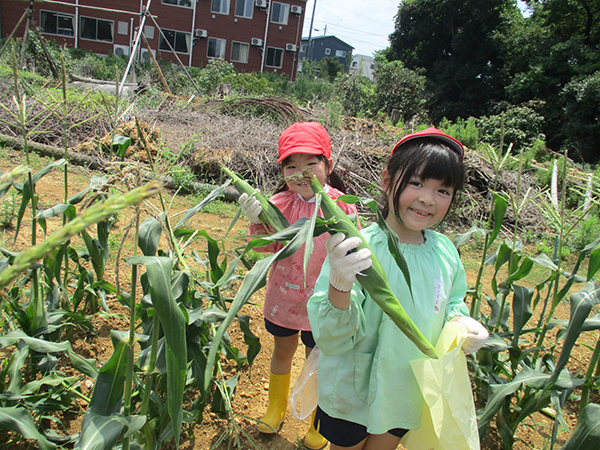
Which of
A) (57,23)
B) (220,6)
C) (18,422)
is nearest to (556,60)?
(220,6)

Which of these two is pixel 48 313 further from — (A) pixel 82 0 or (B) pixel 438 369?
(A) pixel 82 0

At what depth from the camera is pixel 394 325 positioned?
1.30m

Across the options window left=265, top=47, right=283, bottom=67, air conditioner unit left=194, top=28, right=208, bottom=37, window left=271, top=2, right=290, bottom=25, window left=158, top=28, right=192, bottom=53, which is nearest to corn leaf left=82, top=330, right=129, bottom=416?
window left=158, top=28, right=192, bottom=53

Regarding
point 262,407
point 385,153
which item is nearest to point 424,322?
point 262,407

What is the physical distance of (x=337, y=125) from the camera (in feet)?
25.3

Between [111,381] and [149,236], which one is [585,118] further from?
[111,381]

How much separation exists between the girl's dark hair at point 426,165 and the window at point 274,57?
27.7 metres

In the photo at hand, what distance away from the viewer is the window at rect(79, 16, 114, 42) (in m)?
23.0

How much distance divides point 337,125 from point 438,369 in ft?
22.9

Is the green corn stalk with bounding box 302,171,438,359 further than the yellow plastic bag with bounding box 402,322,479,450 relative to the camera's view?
No

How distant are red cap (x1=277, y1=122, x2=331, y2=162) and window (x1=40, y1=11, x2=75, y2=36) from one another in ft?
89.7

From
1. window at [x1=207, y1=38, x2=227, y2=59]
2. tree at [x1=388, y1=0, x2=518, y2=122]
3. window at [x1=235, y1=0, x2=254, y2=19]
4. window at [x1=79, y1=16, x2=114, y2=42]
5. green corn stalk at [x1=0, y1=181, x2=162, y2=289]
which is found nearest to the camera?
green corn stalk at [x1=0, y1=181, x2=162, y2=289]

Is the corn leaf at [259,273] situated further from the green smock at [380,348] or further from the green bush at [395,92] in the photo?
the green bush at [395,92]

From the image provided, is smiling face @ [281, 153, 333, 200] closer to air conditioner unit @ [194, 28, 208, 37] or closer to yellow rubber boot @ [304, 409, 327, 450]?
yellow rubber boot @ [304, 409, 327, 450]
